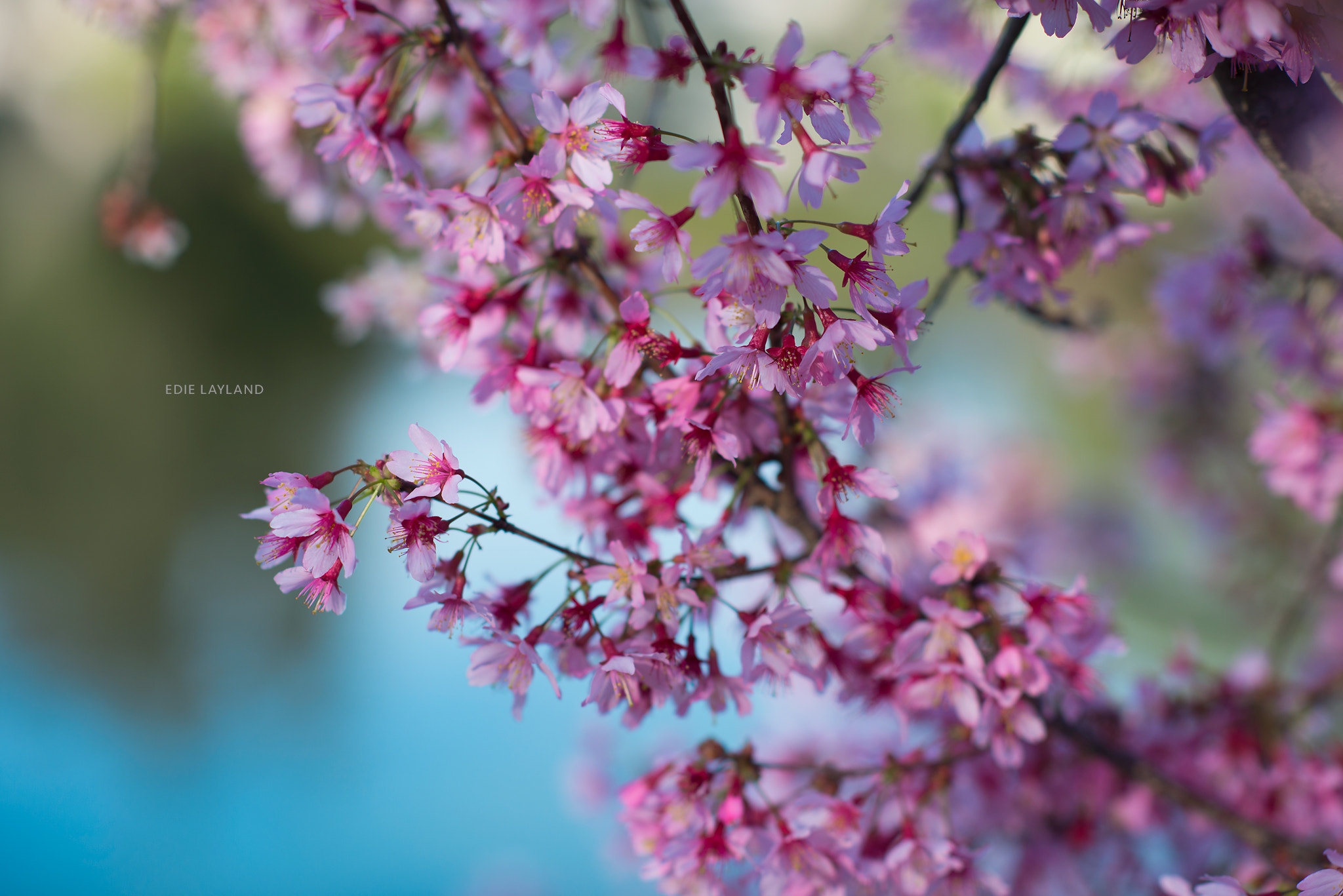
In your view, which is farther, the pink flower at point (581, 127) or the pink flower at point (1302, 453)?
the pink flower at point (1302, 453)

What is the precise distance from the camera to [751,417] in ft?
1.69

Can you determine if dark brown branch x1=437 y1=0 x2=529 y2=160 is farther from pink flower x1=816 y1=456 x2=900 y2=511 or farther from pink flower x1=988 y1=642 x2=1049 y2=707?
pink flower x1=988 y1=642 x2=1049 y2=707

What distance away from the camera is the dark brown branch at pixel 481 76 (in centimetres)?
50

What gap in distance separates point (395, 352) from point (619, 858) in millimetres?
4590

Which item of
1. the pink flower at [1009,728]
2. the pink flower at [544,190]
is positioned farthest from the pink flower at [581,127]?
the pink flower at [1009,728]

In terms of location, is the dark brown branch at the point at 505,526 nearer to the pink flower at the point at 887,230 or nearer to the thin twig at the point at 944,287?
the pink flower at the point at 887,230

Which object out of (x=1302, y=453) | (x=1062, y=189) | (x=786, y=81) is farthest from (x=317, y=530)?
(x=1302, y=453)

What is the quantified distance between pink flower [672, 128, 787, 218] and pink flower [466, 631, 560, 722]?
270 millimetres

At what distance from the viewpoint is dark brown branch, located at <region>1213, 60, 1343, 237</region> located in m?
0.49

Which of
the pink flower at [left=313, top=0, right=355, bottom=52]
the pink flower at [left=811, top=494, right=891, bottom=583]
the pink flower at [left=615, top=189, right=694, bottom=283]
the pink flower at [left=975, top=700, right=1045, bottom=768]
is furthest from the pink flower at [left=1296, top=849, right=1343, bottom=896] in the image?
the pink flower at [left=313, top=0, right=355, bottom=52]

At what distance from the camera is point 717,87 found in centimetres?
38

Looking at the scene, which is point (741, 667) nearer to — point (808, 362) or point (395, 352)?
point (808, 362)

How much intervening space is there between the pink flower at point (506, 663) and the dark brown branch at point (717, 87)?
27cm

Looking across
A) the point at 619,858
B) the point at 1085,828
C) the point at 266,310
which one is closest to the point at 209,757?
the point at 266,310
